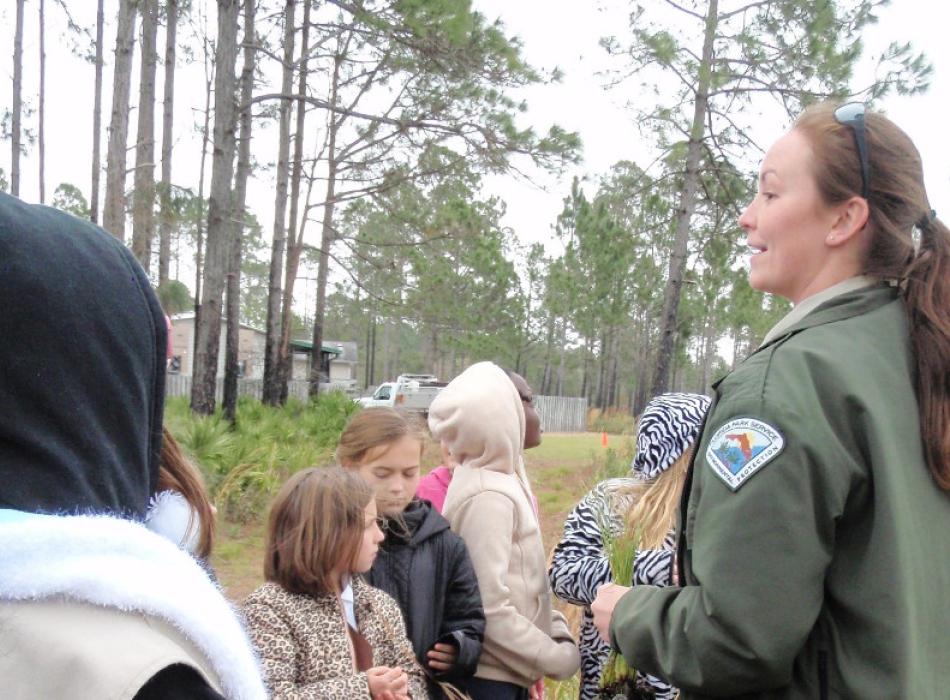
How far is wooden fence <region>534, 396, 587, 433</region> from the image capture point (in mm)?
38562

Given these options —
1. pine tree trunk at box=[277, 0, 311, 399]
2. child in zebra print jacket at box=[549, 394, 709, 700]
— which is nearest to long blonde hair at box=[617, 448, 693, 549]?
child in zebra print jacket at box=[549, 394, 709, 700]

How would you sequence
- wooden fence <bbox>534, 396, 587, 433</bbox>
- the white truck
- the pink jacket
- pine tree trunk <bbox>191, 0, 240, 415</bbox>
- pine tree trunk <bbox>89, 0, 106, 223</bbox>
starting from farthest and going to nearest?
1. wooden fence <bbox>534, 396, 587, 433</bbox>
2. the white truck
3. pine tree trunk <bbox>89, 0, 106, 223</bbox>
4. pine tree trunk <bbox>191, 0, 240, 415</bbox>
5. the pink jacket

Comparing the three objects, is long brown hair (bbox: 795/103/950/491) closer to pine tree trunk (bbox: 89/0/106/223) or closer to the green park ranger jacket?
the green park ranger jacket

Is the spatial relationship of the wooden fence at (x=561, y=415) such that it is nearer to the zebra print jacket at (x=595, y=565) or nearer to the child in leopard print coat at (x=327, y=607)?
the zebra print jacket at (x=595, y=565)

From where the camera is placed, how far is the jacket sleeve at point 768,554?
131cm

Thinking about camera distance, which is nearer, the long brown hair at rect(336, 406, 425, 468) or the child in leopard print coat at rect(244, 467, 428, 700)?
the child in leopard print coat at rect(244, 467, 428, 700)

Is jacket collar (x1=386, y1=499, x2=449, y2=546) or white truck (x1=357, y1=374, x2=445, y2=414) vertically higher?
jacket collar (x1=386, y1=499, x2=449, y2=546)

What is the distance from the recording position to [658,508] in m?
2.49

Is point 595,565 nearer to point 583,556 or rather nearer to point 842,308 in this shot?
point 583,556

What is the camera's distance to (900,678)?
4.27 ft

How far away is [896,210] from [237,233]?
13.9 meters

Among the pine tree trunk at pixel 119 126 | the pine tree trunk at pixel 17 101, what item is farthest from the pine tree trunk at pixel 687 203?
the pine tree trunk at pixel 17 101

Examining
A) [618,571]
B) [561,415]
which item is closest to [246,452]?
[618,571]

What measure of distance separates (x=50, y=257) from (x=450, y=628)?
86.2 inches
